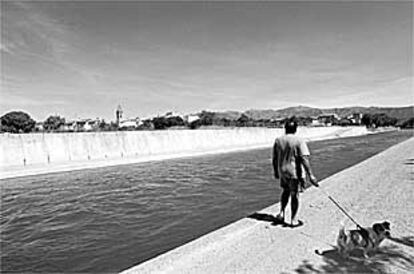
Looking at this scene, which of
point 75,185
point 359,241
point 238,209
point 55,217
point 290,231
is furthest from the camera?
point 75,185

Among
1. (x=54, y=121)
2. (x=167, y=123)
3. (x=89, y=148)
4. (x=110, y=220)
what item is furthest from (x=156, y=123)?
(x=110, y=220)

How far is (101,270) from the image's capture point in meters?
6.18

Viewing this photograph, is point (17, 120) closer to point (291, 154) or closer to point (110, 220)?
point (110, 220)

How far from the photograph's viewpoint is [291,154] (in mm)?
5715

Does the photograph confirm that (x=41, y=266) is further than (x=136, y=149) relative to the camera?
No

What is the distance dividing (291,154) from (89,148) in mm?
33770

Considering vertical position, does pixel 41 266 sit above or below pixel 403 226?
below

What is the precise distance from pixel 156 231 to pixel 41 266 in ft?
8.98

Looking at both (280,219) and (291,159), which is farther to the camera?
(280,219)

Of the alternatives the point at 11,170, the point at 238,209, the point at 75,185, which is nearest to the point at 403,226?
the point at 238,209

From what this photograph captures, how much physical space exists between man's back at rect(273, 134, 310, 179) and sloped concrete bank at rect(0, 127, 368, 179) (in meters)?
24.2

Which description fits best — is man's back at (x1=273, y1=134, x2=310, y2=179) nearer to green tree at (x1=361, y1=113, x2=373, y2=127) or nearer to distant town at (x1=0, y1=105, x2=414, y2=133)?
distant town at (x1=0, y1=105, x2=414, y2=133)

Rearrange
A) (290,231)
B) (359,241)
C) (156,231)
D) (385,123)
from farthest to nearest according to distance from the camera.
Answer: (385,123) → (156,231) → (290,231) → (359,241)

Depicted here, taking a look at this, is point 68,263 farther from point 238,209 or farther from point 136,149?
point 136,149
